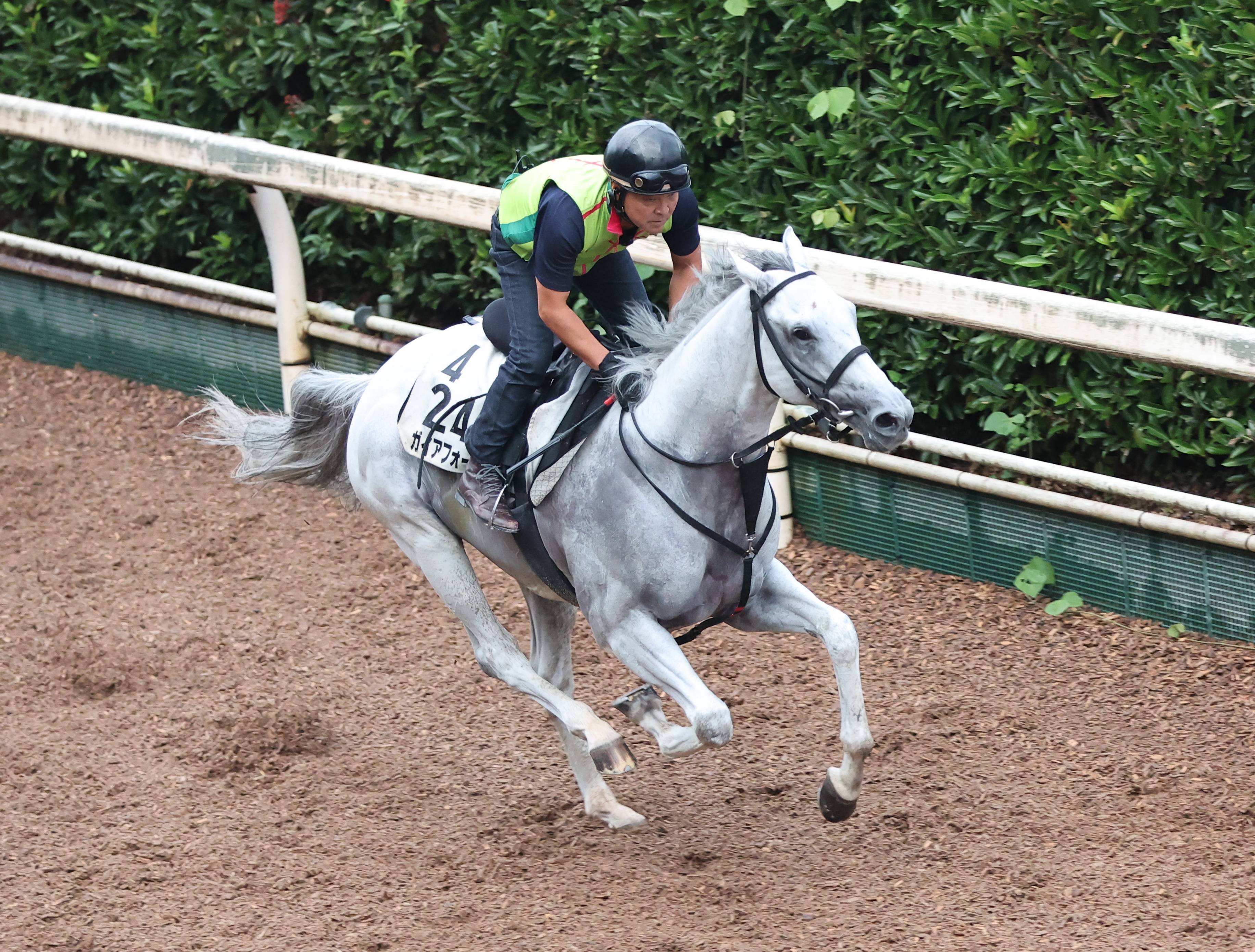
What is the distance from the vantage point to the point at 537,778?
5777mm

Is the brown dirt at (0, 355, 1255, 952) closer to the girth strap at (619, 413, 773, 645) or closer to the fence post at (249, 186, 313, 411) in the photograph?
the girth strap at (619, 413, 773, 645)

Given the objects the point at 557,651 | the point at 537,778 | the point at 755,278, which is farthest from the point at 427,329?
the point at 755,278

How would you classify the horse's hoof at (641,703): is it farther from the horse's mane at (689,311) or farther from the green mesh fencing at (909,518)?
the green mesh fencing at (909,518)

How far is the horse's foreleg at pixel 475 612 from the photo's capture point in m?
5.20

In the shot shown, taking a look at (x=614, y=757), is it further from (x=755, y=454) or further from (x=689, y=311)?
(x=689, y=311)

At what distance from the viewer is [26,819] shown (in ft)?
18.0

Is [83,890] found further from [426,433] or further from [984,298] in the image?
[984,298]

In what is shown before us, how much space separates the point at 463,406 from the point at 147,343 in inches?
183

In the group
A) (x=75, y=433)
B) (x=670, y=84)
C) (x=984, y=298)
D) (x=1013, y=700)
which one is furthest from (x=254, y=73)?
(x=1013, y=700)

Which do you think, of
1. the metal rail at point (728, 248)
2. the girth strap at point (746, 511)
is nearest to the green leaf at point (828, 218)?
the metal rail at point (728, 248)

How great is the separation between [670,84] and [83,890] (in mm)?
4247

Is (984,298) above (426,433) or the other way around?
above

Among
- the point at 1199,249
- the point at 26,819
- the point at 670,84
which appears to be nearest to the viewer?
the point at 26,819

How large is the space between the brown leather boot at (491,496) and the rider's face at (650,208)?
0.95 m
